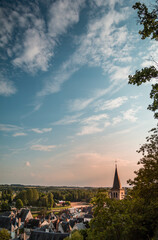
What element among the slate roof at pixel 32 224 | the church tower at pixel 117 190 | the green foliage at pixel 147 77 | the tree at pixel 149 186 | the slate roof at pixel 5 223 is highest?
the green foliage at pixel 147 77

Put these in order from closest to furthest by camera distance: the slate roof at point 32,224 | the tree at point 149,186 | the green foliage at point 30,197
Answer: the tree at point 149,186, the slate roof at point 32,224, the green foliage at point 30,197

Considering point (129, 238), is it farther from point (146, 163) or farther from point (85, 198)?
point (85, 198)

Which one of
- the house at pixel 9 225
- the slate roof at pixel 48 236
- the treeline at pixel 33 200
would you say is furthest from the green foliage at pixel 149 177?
the treeline at pixel 33 200

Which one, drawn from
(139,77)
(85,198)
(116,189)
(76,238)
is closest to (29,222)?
(116,189)

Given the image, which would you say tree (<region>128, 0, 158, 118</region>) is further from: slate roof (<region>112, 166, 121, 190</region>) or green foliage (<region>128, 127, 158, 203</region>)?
slate roof (<region>112, 166, 121, 190</region>)

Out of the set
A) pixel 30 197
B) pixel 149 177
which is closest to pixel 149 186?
pixel 149 177

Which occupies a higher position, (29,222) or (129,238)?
(129,238)

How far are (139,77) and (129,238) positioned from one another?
11554 millimetres

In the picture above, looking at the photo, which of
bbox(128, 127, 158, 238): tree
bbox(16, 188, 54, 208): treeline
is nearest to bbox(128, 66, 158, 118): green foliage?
bbox(128, 127, 158, 238): tree

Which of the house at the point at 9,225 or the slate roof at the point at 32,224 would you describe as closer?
the house at the point at 9,225

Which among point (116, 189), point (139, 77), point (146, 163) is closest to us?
point (139, 77)

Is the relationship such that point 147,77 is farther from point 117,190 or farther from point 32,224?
point 32,224

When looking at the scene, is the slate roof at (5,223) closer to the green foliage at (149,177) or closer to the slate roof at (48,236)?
the slate roof at (48,236)

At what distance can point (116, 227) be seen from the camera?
12883mm
